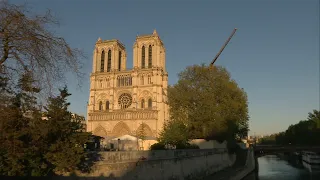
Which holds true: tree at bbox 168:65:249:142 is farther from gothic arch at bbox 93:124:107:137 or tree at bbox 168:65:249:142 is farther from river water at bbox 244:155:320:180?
gothic arch at bbox 93:124:107:137

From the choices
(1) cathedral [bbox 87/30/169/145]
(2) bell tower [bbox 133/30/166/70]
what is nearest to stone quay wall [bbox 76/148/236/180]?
(1) cathedral [bbox 87/30/169/145]

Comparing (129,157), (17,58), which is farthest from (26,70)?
(129,157)

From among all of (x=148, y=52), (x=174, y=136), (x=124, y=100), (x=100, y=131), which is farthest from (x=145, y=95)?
(x=174, y=136)

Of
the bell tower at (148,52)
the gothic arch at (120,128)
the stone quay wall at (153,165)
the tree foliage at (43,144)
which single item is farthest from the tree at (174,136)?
the bell tower at (148,52)

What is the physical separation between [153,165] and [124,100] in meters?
43.0

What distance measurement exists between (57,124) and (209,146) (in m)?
22.7

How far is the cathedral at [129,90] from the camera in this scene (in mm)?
55625

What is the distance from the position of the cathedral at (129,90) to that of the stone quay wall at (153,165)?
2872 cm

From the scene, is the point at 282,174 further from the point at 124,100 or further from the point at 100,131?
the point at 100,131

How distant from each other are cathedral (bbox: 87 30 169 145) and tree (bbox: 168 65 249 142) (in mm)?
20719

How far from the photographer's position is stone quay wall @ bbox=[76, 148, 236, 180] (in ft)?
47.6

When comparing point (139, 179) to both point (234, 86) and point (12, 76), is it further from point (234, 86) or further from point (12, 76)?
point (234, 86)

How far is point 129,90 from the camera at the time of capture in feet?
195

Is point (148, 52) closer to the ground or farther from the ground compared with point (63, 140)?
farther from the ground
